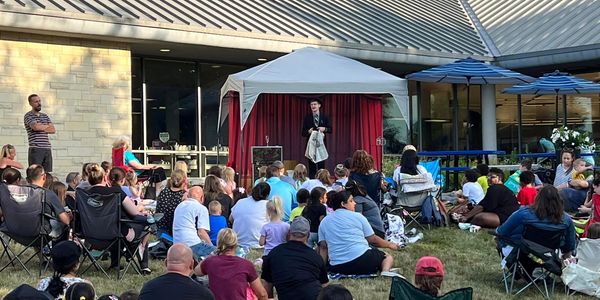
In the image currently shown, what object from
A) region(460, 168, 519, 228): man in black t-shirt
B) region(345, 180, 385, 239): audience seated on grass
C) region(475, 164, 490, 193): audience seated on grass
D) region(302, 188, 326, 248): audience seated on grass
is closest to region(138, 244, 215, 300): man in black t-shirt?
region(302, 188, 326, 248): audience seated on grass

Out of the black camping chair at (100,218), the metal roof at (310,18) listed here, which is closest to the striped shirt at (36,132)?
the metal roof at (310,18)

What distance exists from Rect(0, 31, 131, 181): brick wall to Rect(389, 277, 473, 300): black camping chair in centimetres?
1011

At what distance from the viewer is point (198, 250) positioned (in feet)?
23.4

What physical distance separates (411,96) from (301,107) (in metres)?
5.55

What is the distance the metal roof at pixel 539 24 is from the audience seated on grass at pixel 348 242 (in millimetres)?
11028

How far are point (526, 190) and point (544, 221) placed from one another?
3.20 metres

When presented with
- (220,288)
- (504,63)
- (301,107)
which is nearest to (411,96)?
(504,63)

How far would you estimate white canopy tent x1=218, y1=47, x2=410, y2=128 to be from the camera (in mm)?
12906

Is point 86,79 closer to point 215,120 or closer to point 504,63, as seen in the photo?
point 215,120

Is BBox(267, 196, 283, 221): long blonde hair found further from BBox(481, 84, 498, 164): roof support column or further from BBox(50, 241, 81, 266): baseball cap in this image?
BBox(481, 84, 498, 164): roof support column

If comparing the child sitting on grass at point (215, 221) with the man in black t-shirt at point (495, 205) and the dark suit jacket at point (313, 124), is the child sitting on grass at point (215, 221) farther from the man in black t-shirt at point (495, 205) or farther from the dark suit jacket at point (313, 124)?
the dark suit jacket at point (313, 124)

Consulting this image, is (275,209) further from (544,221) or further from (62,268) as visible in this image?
(62,268)

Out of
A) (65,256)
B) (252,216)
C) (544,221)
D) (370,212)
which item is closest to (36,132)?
(252,216)

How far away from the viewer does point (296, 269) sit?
227 inches
